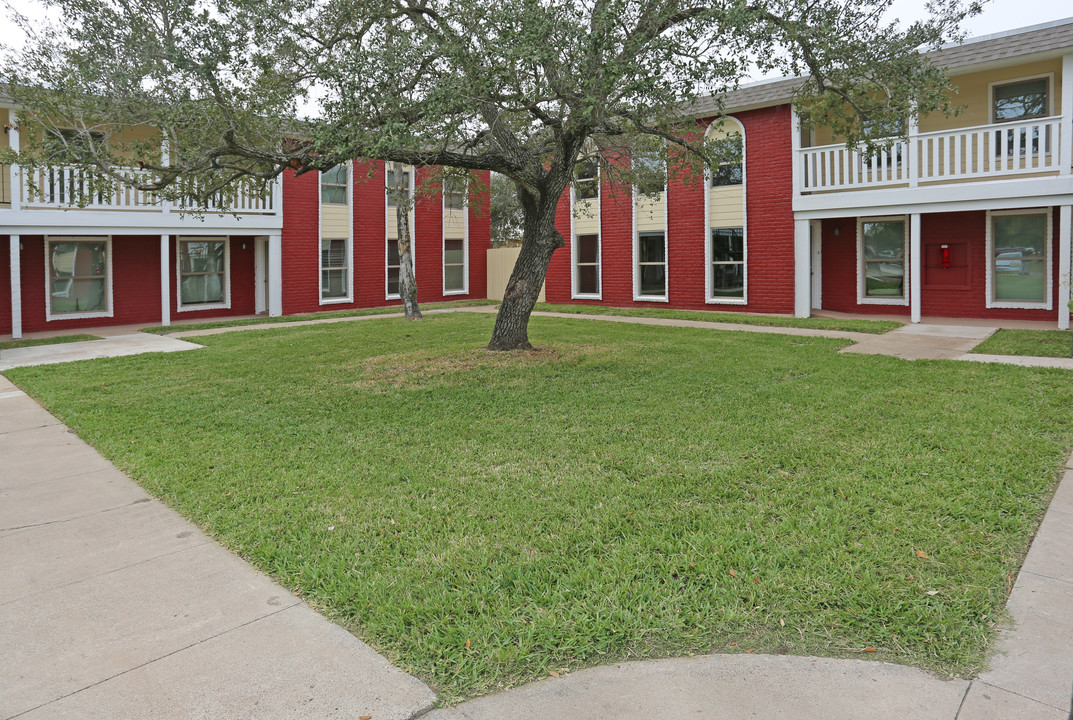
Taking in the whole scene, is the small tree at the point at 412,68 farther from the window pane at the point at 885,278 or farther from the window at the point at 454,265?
the window at the point at 454,265

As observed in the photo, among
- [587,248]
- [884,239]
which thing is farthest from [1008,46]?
[587,248]

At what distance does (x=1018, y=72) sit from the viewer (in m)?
14.0

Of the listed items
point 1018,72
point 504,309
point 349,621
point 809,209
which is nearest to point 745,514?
point 349,621

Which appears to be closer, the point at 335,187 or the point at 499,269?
the point at 335,187

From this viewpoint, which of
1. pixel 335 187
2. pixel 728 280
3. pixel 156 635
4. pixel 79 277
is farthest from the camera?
pixel 335 187

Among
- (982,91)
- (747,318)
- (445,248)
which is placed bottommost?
(747,318)

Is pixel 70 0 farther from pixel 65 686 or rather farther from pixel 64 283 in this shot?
pixel 64 283

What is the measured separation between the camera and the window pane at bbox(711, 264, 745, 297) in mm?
17500

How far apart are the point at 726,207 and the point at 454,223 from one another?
29.9 feet

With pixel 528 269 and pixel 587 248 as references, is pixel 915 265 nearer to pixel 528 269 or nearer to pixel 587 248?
pixel 528 269

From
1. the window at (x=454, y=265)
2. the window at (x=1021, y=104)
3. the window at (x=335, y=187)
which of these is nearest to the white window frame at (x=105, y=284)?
the window at (x=335, y=187)

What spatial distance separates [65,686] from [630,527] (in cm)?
263

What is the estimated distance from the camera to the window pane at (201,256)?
17.8 m

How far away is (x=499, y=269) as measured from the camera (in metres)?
23.7
